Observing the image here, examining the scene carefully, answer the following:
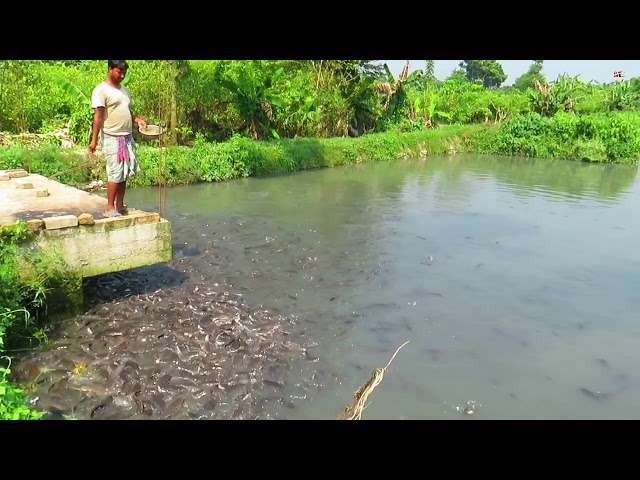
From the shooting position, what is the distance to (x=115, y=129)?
5621 millimetres

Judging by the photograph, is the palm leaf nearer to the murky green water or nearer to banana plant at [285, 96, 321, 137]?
the murky green water

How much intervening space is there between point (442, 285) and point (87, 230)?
16.1ft

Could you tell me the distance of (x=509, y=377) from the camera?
5105mm

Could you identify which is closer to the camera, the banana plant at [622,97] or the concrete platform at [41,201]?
the concrete platform at [41,201]

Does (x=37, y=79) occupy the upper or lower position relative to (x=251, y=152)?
upper

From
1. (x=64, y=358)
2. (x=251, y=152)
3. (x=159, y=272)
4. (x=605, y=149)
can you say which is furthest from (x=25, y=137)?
(x=605, y=149)

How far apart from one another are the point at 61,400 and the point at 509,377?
426cm

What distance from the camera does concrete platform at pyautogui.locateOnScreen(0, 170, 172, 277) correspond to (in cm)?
513

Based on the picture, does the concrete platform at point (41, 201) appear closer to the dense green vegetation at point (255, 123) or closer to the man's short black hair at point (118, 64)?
the dense green vegetation at point (255, 123)

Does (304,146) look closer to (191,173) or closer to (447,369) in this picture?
(191,173)

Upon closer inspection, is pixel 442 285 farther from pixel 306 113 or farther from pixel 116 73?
pixel 306 113

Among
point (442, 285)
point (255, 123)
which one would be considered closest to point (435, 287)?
point (442, 285)

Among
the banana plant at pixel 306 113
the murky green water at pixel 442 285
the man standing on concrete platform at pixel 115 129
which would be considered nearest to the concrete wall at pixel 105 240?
the man standing on concrete platform at pixel 115 129

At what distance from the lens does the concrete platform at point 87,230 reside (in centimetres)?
513
